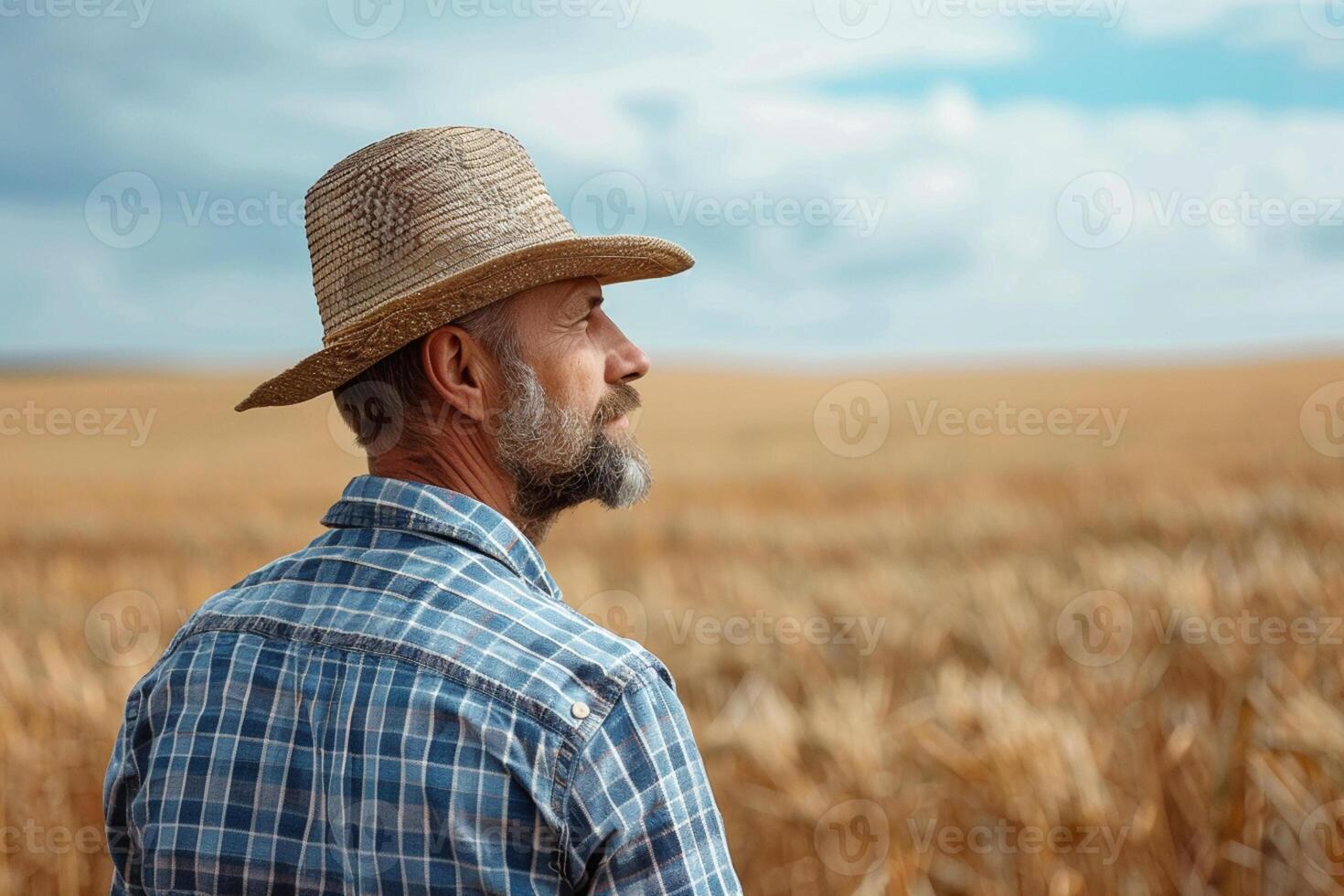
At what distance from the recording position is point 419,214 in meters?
1.69

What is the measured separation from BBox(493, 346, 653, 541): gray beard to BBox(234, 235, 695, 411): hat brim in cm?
9

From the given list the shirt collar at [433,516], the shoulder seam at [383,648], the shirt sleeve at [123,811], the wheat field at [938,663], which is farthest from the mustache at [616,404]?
the wheat field at [938,663]

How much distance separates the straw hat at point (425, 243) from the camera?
1595 millimetres

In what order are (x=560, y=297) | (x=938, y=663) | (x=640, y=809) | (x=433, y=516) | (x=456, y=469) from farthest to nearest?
1. (x=938, y=663)
2. (x=560, y=297)
3. (x=456, y=469)
4. (x=433, y=516)
5. (x=640, y=809)

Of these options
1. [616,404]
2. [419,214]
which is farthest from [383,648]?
[419,214]

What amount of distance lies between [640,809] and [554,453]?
0.56m

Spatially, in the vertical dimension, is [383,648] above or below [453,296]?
below

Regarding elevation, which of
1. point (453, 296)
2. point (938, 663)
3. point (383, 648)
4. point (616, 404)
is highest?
point (453, 296)

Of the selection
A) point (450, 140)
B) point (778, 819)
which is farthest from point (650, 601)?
point (450, 140)

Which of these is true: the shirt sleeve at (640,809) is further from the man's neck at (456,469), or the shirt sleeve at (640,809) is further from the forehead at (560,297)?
the forehead at (560,297)

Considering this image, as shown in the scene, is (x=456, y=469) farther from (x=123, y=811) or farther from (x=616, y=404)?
(x=123, y=811)

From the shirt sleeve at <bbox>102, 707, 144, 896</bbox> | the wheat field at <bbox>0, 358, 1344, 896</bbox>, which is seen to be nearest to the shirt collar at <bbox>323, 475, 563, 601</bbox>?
the shirt sleeve at <bbox>102, 707, 144, 896</bbox>

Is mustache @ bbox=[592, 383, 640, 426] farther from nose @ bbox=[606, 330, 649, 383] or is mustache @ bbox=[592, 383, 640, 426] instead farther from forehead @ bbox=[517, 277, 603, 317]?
forehead @ bbox=[517, 277, 603, 317]

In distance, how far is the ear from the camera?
1.58m
